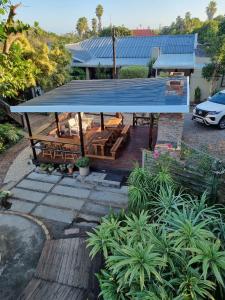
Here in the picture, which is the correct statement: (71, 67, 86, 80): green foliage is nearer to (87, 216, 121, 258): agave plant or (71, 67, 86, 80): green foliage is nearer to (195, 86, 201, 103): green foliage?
(195, 86, 201, 103): green foliage

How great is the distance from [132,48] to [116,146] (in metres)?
19.3

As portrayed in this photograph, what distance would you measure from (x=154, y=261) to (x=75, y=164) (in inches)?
245

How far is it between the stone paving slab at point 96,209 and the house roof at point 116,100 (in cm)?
296

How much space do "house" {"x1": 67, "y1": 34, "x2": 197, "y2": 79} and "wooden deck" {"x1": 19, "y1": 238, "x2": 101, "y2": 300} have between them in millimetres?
17023

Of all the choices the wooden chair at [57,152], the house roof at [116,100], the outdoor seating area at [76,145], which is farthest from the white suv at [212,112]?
the wooden chair at [57,152]

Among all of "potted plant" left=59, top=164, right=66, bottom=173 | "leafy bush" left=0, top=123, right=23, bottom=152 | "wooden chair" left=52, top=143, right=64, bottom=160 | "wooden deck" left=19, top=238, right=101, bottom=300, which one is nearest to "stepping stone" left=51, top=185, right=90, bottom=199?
"potted plant" left=59, top=164, right=66, bottom=173

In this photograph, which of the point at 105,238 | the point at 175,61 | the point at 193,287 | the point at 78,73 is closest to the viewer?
the point at 193,287

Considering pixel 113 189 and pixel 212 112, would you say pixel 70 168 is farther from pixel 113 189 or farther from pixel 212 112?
pixel 212 112

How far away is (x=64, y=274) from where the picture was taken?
4895 millimetres

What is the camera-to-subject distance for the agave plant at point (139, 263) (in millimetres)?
3174

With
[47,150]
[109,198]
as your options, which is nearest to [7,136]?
[47,150]

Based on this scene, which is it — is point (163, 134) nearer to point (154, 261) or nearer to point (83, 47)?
point (154, 261)

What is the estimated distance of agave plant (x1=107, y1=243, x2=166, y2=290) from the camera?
10.4 feet

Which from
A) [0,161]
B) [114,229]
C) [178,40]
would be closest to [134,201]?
[114,229]
